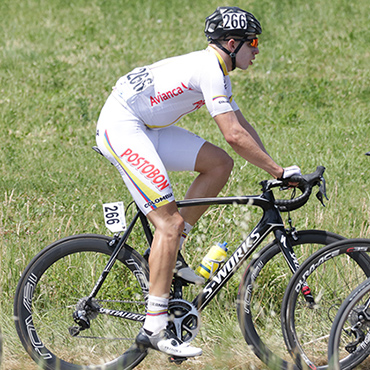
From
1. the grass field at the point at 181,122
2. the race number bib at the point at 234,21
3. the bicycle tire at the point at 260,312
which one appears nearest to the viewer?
the race number bib at the point at 234,21

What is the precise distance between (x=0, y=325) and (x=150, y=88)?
204cm

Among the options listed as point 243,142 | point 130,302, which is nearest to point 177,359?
point 130,302

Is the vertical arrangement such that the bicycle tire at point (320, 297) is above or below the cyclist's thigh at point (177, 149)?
below

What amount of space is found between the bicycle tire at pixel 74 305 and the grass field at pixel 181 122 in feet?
0.73

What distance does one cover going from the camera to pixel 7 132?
31.1 ft

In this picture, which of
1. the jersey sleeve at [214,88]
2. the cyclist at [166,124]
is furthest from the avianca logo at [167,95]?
the jersey sleeve at [214,88]

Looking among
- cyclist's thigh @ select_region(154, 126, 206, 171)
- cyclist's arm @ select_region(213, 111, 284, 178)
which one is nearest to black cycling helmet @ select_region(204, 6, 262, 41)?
cyclist's arm @ select_region(213, 111, 284, 178)

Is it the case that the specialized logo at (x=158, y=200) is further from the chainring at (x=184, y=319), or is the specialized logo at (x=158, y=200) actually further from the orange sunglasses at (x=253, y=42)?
the orange sunglasses at (x=253, y=42)

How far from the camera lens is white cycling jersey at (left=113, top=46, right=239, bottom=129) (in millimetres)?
3838

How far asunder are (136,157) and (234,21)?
105 cm

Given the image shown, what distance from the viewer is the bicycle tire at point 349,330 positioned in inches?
141

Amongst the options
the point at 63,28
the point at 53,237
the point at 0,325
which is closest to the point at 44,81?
the point at 63,28

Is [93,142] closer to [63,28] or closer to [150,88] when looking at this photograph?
[150,88]

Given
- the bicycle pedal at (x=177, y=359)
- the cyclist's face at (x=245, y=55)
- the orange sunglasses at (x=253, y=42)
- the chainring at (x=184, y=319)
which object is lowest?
the bicycle pedal at (x=177, y=359)
